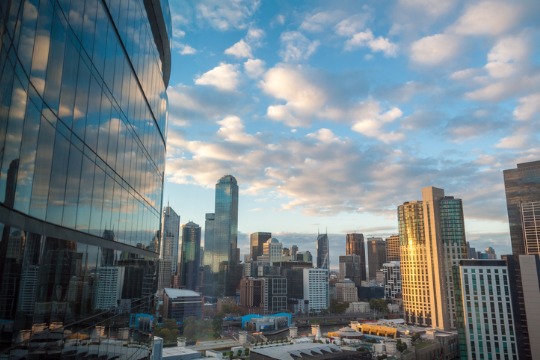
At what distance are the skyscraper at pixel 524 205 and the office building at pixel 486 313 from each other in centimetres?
4807

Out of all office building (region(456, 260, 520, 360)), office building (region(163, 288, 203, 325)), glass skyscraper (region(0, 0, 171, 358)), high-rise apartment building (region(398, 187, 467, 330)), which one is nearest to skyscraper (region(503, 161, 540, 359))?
office building (region(456, 260, 520, 360))

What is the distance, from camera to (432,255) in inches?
5935

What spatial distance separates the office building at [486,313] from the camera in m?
78.5

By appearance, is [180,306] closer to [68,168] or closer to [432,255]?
[432,255]

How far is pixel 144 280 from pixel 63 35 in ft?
62.3

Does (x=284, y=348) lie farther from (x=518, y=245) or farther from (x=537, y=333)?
(x=518, y=245)

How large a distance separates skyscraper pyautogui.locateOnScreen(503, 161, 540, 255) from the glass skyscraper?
440ft

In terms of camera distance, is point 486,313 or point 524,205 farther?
point 524,205

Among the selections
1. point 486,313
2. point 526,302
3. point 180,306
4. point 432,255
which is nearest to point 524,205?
point 432,255

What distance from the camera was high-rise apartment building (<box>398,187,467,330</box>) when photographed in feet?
476

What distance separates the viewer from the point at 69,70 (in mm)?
10992

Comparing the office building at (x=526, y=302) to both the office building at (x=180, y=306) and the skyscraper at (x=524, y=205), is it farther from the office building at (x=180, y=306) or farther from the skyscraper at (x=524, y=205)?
the office building at (x=180, y=306)

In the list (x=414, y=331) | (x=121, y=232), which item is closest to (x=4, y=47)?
(x=121, y=232)

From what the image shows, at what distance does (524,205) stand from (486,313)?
61601mm
